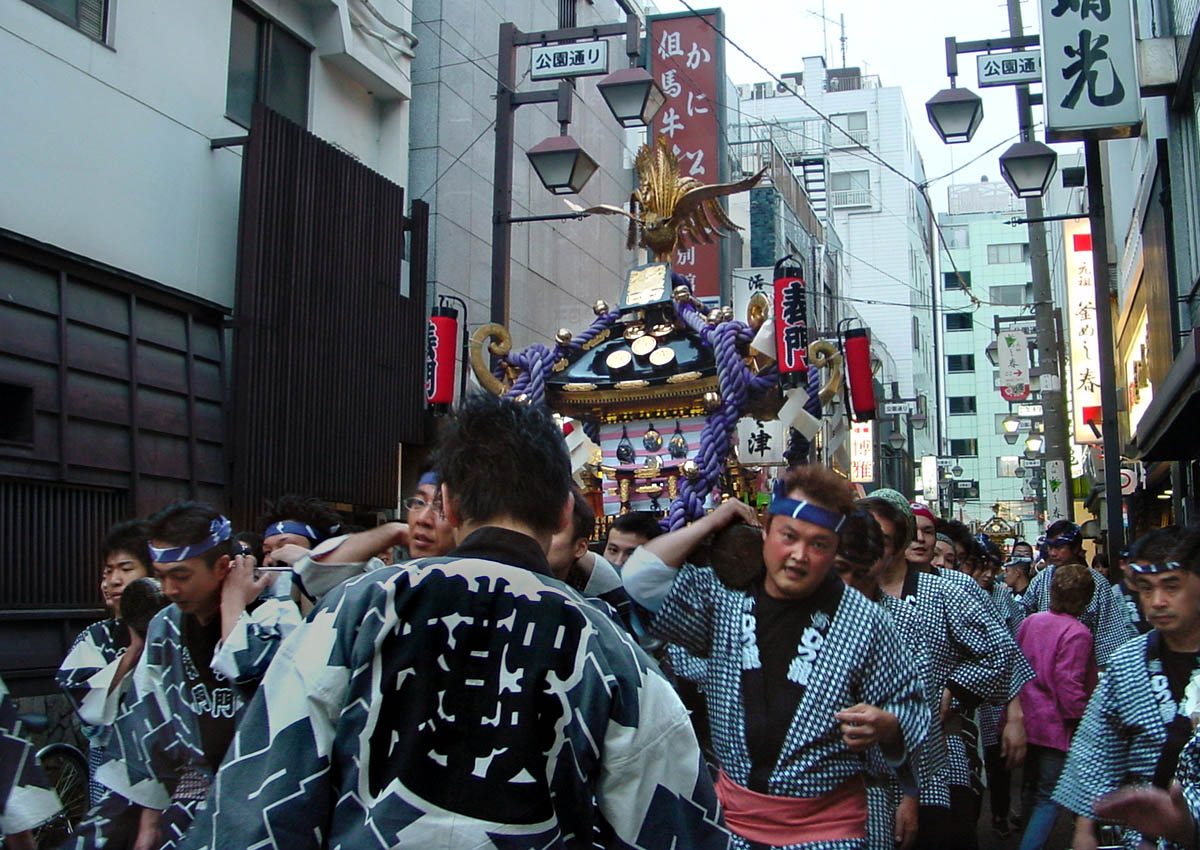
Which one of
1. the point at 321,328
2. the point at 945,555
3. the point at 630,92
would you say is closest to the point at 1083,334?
the point at 630,92

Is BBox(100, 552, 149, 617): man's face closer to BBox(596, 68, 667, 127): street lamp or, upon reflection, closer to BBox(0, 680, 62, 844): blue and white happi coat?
BBox(0, 680, 62, 844): blue and white happi coat

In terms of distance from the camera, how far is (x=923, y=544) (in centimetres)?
648

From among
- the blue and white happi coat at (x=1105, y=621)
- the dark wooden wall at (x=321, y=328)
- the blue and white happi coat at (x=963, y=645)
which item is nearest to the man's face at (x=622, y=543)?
the blue and white happi coat at (x=963, y=645)

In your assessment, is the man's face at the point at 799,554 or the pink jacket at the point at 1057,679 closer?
the man's face at the point at 799,554

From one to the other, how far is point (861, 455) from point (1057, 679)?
3301 cm

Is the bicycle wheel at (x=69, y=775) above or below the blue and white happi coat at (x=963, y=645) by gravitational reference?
below

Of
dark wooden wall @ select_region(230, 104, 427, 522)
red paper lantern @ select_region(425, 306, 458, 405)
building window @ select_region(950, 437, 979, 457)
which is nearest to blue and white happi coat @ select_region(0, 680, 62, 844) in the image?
dark wooden wall @ select_region(230, 104, 427, 522)

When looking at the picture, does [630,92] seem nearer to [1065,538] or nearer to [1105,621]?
[1065,538]

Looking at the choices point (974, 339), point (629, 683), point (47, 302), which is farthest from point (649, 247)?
point (974, 339)

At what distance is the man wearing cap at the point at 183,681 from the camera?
387cm

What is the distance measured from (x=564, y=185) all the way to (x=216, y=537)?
9.16 m

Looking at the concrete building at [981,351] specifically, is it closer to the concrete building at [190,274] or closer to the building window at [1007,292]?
the building window at [1007,292]

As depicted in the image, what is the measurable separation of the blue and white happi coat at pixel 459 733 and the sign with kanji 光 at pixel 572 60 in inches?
449

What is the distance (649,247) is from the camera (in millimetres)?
12875
